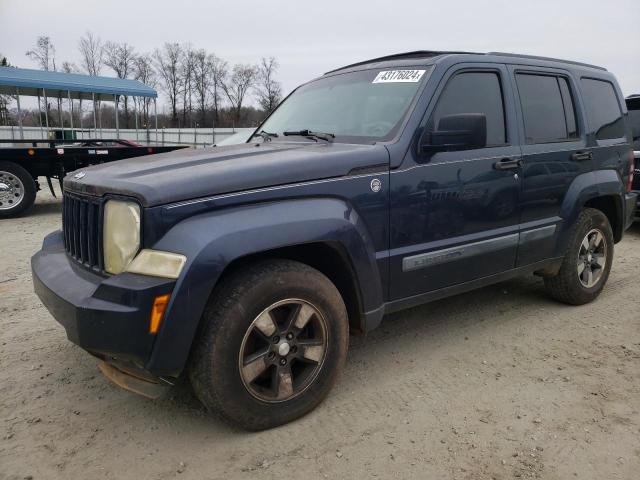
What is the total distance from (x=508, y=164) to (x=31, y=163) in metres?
8.70

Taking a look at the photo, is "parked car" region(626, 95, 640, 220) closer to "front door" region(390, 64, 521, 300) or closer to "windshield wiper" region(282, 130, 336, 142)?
"front door" region(390, 64, 521, 300)

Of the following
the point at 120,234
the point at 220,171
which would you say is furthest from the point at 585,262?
the point at 120,234

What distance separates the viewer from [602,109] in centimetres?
454

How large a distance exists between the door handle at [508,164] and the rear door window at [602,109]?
1.26 meters

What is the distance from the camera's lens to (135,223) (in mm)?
2332

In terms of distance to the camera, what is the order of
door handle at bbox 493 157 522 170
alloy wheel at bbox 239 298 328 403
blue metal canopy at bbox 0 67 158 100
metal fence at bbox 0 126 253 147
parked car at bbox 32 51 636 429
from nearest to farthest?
parked car at bbox 32 51 636 429 → alloy wheel at bbox 239 298 328 403 → door handle at bbox 493 157 522 170 → blue metal canopy at bbox 0 67 158 100 → metal fence at bbox 0 126 253 147

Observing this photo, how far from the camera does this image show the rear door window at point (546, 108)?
3.80 meters

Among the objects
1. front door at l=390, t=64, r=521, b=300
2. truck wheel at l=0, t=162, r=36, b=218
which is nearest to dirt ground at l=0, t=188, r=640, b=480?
front door at l=390, t=64, r=521, b=300

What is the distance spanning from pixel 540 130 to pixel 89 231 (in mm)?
3264

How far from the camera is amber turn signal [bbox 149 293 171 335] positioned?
7.22 ft

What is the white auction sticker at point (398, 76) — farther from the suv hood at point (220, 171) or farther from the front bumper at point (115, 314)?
the front bumper at point (115, 314)

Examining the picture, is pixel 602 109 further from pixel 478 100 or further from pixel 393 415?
pixel 393 415

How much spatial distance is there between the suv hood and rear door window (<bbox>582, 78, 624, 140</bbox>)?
252 cm

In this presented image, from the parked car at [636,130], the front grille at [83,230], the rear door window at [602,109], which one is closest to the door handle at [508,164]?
the rear door window at [602,109]
